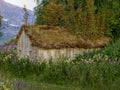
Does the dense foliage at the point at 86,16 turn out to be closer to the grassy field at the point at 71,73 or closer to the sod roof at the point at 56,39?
the sod roof at the point at 56,39

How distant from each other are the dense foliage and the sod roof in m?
0.75

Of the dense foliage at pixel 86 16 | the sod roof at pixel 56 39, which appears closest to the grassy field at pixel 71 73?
the sod roof at pixel 56 39

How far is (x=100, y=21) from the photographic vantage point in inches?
1350

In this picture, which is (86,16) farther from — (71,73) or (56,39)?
(71,73)

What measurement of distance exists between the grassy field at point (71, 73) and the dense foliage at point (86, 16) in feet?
14.9

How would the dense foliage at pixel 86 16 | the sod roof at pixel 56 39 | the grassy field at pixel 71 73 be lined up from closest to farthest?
the grassy field at pixel 71 73 → the sod roof at pixel 56 39 → the dense foliage at pixel 86 16

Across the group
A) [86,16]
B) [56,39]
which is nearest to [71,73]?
[56,39]

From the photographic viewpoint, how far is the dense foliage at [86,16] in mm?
33656

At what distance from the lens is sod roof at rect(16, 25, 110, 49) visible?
→ 99.8ft

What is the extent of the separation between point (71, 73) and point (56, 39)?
698 centimetres

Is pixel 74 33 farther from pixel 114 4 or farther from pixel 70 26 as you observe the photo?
pixel 114 4

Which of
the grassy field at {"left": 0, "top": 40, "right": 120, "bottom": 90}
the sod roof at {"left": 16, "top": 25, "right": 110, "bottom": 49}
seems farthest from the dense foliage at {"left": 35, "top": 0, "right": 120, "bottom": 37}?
the grassy field at {"left": 0, "top": 40, "right": 120, "bottom": 90}

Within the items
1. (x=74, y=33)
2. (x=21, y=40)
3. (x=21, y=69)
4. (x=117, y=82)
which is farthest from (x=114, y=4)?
(x=117, y=82)

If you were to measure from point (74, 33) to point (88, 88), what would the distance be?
37.5 ft
